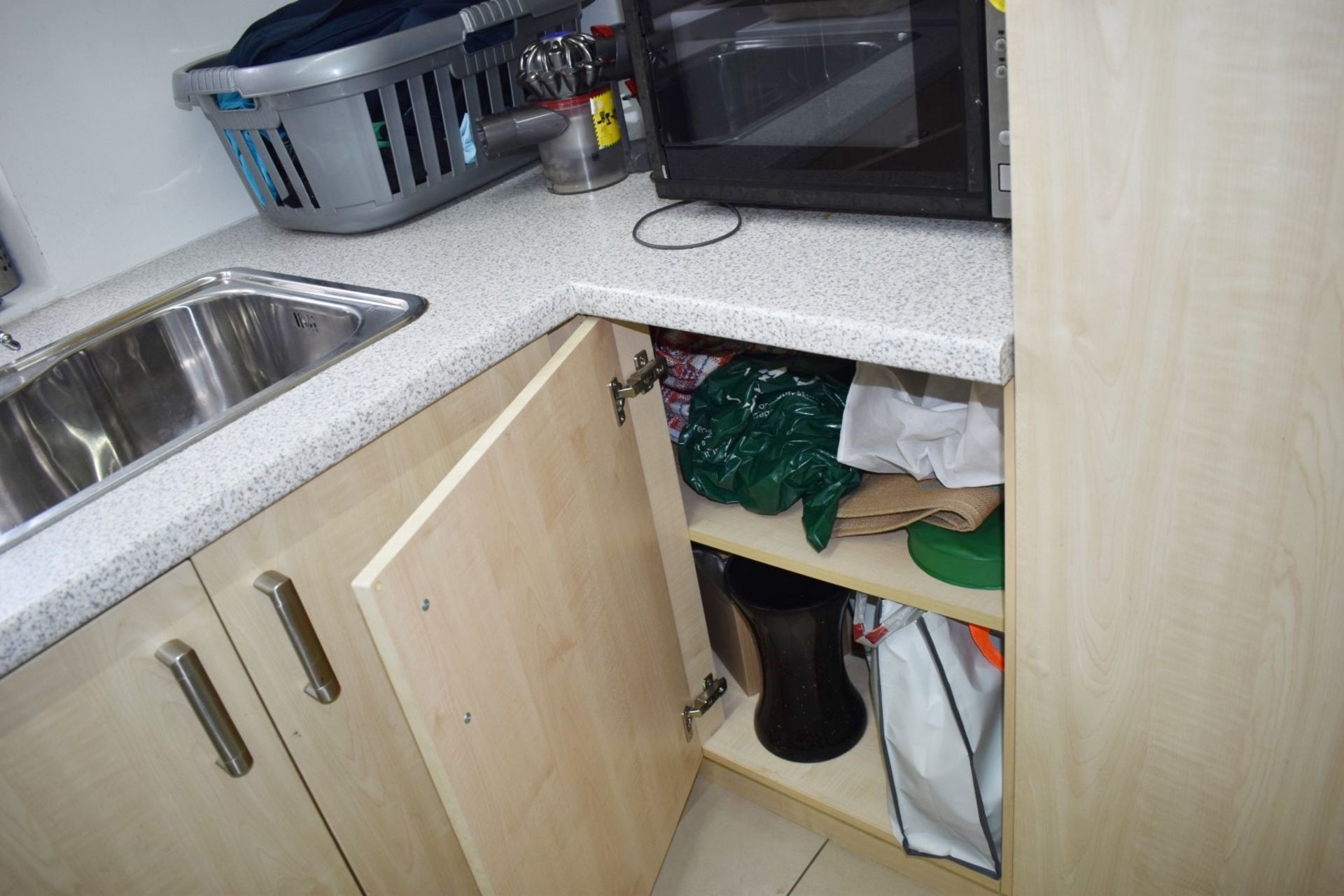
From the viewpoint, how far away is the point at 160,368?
1.13 meters

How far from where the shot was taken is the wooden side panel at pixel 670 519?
1.03 m

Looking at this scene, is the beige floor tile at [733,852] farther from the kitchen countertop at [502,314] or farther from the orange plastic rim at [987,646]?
the kitchen countertop at [502,314]

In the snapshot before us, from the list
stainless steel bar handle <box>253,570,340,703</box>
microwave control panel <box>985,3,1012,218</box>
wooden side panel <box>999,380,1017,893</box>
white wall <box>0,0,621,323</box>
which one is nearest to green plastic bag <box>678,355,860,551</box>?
wooden side panel <box>999,380,1017,893</box>

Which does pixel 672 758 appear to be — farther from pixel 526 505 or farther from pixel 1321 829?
pixel 1321 829

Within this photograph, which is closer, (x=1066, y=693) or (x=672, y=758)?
(x=1066, y=693)

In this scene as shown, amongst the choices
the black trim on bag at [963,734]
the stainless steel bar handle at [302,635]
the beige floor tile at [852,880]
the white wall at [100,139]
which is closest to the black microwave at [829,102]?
the black trim on bag at [963,734]

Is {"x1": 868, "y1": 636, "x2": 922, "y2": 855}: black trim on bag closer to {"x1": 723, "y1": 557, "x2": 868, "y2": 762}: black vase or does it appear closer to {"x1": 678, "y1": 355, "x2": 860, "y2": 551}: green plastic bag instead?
{"x1": 723, "y1": 557, "x2": 868, "y2": 762}: black vase

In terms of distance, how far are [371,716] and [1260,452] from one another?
2.49 feet

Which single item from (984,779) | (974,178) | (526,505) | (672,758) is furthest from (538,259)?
(984,779)

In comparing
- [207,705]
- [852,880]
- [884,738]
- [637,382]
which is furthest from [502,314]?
[852,880]

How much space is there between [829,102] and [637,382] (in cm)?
33

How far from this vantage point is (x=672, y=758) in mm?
1193

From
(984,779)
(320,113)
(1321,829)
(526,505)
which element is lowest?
(984,779)

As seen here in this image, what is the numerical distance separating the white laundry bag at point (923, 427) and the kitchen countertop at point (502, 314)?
13cm
